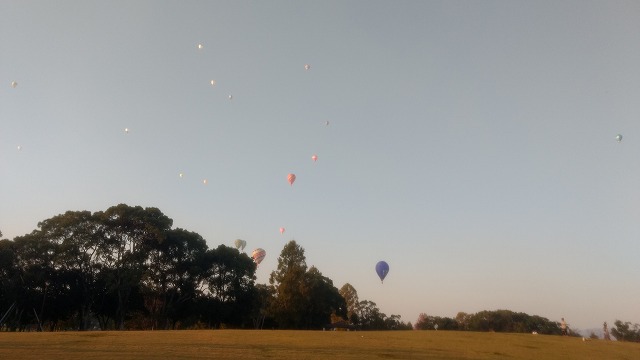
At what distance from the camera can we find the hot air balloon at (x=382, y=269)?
4525 cm

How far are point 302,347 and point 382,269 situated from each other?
74.2 ft

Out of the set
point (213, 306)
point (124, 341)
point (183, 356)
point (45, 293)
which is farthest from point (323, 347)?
point (45, 293)

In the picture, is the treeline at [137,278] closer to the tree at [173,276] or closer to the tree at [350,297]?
the tree at [173,276]

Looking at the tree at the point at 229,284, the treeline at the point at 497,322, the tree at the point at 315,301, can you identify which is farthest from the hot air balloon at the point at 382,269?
the treeline at the point at 497,322

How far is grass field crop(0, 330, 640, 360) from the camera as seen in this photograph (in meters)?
20.1

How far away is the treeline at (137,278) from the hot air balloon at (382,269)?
18.3 meters

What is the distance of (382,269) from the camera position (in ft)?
149

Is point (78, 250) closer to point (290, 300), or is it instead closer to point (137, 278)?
point (137, 278)

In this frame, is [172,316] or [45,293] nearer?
[45,293]

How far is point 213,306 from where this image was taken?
62.2 metres

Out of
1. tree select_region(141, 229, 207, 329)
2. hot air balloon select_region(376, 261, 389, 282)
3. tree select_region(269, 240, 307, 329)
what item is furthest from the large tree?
hot air balloon select_region(376, 261, 389, 282)

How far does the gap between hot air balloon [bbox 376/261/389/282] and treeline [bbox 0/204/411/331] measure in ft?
59.9

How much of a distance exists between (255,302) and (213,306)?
269 inches

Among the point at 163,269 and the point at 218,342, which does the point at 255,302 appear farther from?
the point at 218,342
